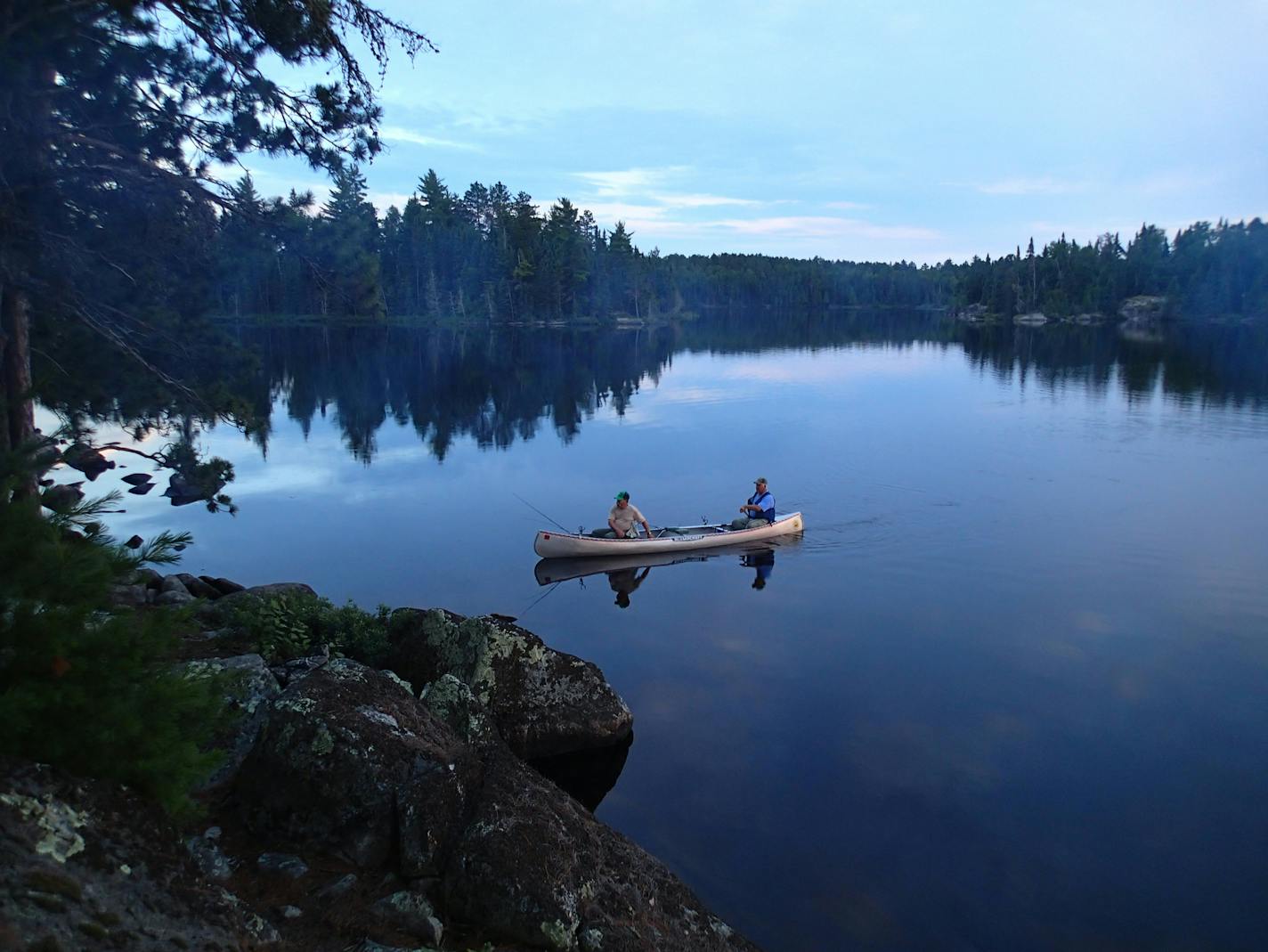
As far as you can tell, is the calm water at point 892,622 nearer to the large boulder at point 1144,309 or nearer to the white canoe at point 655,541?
the white canoe at point 655,541

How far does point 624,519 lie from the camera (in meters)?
22.2

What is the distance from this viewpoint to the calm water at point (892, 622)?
9.96m

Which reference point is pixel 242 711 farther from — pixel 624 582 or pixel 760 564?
pixel 760 564

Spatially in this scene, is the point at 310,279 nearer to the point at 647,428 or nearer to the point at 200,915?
the point at 200,915

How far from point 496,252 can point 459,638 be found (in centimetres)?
10496

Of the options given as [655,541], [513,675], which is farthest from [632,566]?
[513,675]

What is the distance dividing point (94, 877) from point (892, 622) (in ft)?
50.6

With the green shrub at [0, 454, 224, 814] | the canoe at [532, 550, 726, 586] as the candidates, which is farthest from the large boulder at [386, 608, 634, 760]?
the canoe at [532, 550, 726, 586]

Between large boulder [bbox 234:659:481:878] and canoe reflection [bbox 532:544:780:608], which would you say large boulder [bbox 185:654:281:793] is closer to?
large boulder [bbox 234:659:481:878]

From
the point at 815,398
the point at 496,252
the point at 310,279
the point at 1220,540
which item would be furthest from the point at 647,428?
the point at 496,252

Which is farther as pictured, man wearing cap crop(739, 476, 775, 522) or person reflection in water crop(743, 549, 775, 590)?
man wearing cap crop(739, 476, 775, 522)

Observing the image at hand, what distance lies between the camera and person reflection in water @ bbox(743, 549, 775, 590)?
20725 mm

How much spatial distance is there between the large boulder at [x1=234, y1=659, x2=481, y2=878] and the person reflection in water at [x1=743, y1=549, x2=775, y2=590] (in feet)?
44.6

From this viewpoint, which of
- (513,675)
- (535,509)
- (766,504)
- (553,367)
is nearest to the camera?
(513,675)
